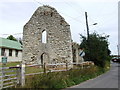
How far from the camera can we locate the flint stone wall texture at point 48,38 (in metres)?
21.6

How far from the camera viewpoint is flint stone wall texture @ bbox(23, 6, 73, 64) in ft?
70.8

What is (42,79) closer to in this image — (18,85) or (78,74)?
(18,85)

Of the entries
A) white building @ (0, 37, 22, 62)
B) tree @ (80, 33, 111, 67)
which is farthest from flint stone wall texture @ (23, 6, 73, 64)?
white building @ (0, 37, 22, 62)

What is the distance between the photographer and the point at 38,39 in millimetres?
21797

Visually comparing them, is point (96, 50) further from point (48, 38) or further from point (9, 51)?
point (9, 51)

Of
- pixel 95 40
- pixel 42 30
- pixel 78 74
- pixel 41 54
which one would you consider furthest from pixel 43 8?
pixel 78 74

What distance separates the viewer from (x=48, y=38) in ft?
71.3

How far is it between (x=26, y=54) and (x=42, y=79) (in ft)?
41.6

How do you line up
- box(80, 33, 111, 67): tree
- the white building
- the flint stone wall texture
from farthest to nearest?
the white building → box(80, 33, 111, 67): tree → the flint stone wall texture

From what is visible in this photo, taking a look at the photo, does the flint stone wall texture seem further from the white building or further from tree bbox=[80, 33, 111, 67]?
the white building

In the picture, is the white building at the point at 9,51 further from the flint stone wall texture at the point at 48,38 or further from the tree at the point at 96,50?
the tree at the point at 96,50

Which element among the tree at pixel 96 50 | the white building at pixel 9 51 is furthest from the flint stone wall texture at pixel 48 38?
the white building at pixel 9 51

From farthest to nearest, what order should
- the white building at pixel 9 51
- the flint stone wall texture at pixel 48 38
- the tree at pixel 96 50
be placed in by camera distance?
1. the white building at pixel 9 51
2. the tree at pixel 96 50
3. the flint stone wall texture at pixel 48 38

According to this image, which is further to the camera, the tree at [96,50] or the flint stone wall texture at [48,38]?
the tree at [96,50]
